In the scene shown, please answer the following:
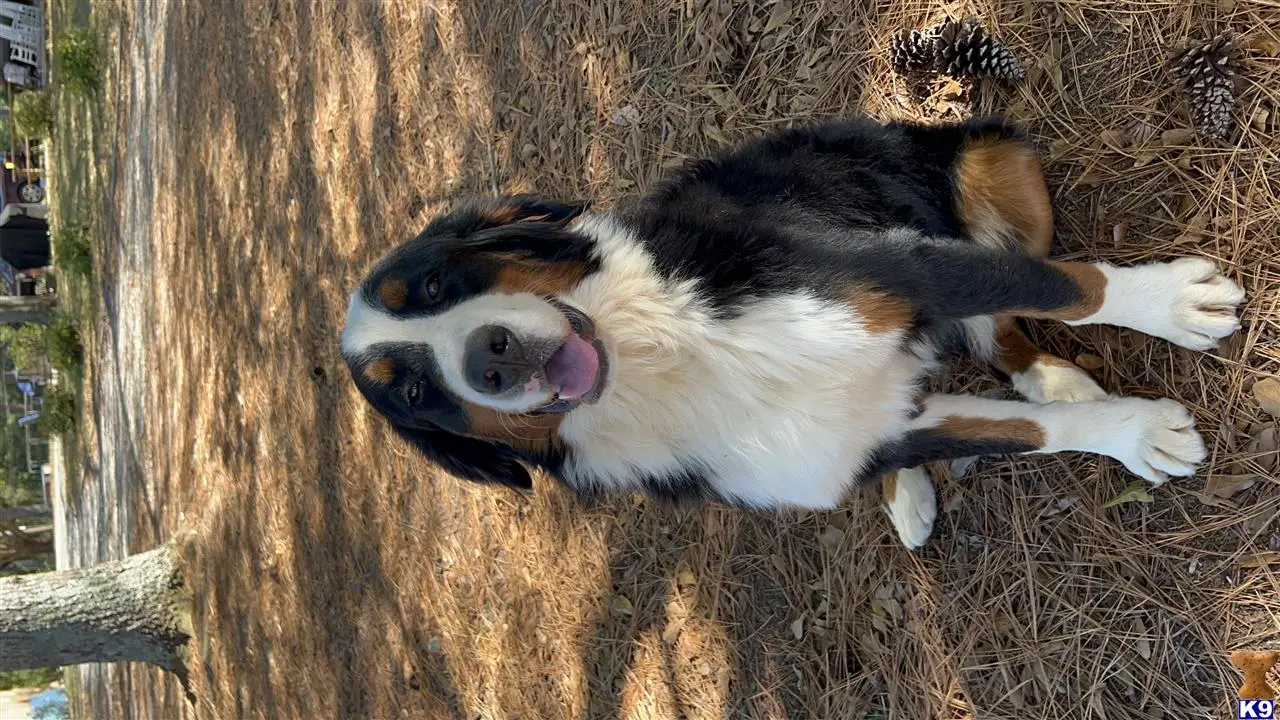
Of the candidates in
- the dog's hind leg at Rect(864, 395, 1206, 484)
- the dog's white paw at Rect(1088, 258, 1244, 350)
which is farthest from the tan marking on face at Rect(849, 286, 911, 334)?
the dog's white paw at Rect(1088, 258, 1244, 350)

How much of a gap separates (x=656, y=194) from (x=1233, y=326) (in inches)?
68.3

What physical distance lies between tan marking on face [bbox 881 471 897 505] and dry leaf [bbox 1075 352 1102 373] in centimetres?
70

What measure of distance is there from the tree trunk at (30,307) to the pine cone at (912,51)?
45.7 ft

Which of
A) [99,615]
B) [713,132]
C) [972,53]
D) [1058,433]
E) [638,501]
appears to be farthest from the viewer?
[99,615]

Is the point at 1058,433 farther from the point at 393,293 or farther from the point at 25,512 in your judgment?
the point at 25,512

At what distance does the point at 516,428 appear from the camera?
243 cm

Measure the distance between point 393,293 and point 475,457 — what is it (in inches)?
22.9

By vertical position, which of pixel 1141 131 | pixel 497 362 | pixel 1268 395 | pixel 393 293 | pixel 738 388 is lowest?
pixel 1268 395

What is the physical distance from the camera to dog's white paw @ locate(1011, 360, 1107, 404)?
8.40 feet

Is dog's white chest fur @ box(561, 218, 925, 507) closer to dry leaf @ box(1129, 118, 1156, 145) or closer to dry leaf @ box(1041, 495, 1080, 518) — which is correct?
dry leaf @ box(1041, 495, 1080, 518)

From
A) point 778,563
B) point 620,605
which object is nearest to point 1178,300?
point 778,563

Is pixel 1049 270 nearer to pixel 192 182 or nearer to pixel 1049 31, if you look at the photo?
pixel 1049 31

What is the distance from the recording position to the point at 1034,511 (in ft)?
8.80

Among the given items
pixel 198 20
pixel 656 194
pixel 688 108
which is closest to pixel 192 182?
pixel 198 20
